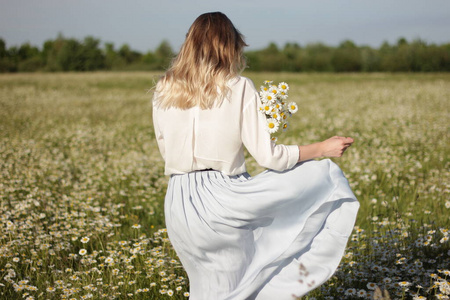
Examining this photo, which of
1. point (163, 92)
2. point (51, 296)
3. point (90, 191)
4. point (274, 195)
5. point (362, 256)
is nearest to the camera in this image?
point (274, 195)

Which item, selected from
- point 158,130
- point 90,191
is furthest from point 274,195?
point 90,191

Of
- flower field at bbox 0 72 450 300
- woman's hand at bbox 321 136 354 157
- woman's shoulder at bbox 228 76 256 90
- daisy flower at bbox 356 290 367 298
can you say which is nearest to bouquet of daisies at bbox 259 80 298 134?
woman's shoulder at bbox 228 76 256 90

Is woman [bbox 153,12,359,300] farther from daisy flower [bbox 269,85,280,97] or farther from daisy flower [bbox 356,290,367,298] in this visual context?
daisy flower [bbox 356,290,367,298]

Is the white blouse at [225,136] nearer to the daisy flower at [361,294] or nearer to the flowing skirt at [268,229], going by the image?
the flowing skirt at [268,229]

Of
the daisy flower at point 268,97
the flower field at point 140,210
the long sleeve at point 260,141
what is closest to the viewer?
the long sleeve at point 260,141

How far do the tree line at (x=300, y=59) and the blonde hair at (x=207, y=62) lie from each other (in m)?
33.4

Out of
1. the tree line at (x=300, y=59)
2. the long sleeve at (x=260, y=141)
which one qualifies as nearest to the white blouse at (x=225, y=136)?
the long sleeve at (x=260, y=141)

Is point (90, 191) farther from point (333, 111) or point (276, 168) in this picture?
point (333, 111)

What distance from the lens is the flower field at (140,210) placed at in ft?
11.5

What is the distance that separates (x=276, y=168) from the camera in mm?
2656

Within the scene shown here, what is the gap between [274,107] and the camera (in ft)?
8.92

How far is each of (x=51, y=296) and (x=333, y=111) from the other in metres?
12.9

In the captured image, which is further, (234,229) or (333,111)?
(333,111)

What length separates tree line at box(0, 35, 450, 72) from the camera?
44.5 meters
